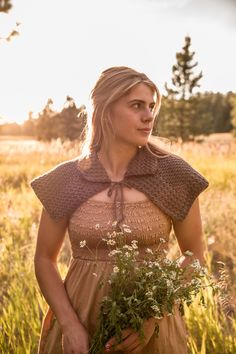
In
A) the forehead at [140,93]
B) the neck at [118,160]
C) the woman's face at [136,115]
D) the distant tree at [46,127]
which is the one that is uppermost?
the forehead at [140,93]

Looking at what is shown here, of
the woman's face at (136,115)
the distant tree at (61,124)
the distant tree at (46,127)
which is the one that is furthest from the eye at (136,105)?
the distant tree at (46,127)

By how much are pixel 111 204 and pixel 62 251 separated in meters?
2.79

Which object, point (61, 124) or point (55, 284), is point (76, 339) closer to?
point (55, 284)

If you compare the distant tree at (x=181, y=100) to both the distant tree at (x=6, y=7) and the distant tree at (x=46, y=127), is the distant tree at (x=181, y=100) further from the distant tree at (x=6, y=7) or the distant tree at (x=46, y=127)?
the distant tree at (x=6, y=7)

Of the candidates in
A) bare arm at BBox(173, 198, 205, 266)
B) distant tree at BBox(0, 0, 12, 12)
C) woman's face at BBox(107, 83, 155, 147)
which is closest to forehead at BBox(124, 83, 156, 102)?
woman's face at BBox(107, 83, 155, 147)

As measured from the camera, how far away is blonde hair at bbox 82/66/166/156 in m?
2.10

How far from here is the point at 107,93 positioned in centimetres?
215

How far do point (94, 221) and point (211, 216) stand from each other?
3590 mm

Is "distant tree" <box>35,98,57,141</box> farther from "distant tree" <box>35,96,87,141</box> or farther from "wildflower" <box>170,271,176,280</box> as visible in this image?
"wildflower" <box>170,271,176,280</box>

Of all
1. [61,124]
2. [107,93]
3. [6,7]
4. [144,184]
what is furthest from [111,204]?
[61,124]

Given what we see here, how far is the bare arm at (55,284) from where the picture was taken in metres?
1.97

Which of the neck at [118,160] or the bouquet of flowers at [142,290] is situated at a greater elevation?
the neck at [118,160]

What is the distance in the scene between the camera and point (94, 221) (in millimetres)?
2039

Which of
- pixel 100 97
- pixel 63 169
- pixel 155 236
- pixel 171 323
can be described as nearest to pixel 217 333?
pixel 171 323
